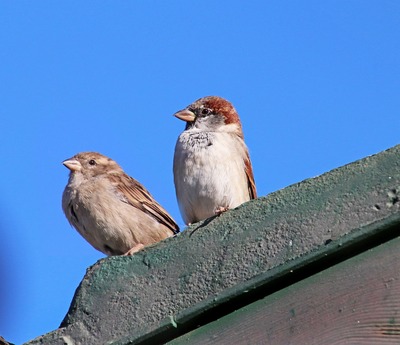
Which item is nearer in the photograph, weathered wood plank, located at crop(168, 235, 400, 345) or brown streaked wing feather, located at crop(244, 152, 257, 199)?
weathered wood plank, located at crop(168, 235, 400, 345)

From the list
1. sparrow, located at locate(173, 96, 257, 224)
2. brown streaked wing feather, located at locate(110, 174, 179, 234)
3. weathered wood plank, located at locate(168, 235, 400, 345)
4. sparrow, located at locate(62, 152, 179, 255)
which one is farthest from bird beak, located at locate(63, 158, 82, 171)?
weathered wood plank, located at locate(168, 235, 400, 345)

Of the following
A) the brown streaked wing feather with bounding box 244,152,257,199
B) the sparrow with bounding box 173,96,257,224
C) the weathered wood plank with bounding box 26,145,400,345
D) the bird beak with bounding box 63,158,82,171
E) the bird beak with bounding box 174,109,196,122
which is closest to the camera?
the weathered wood plank with bounding box 26,145,400,345

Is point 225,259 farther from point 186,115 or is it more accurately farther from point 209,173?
point 186,115

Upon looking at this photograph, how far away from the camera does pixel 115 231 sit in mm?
5496

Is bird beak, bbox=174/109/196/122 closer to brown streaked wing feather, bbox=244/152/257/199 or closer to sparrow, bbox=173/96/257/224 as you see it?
sparrow, bbox=173/96/257/224

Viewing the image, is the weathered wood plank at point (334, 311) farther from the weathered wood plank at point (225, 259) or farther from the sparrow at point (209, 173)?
the sparrow at point (209, 173)

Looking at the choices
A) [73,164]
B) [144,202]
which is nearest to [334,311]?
[144,202]

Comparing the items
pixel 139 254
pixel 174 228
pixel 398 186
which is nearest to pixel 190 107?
pixel 174 228

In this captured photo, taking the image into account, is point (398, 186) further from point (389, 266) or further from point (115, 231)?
point (115, 231)

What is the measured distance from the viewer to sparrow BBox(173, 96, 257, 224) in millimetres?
4949

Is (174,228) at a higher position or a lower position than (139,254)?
higher

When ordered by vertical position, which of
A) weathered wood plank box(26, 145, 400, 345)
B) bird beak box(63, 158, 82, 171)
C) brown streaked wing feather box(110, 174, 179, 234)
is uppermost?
bird beak box(63, 158, 82, 171)

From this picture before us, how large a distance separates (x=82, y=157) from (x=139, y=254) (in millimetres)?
3772

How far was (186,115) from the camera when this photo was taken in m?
5.73
